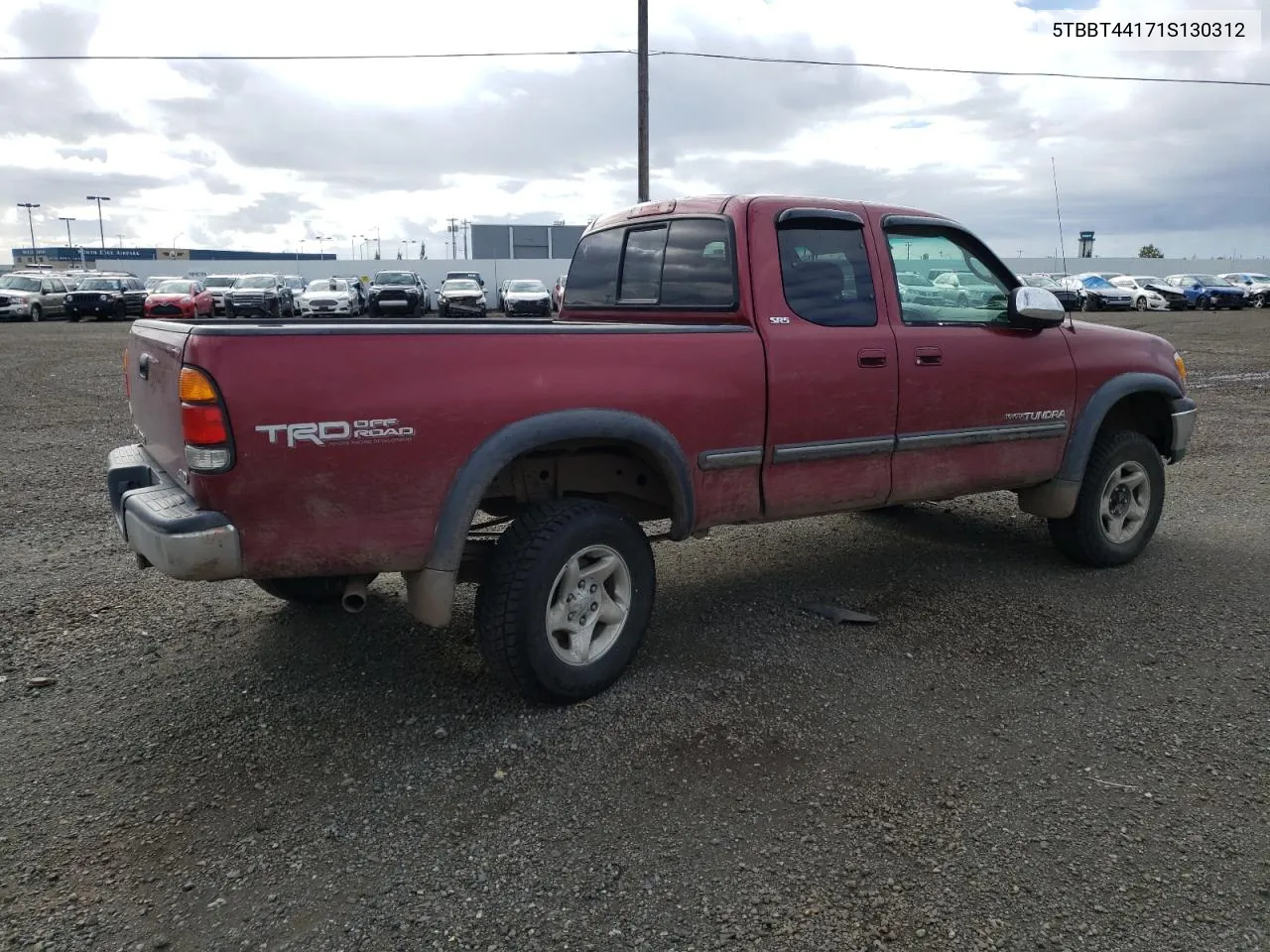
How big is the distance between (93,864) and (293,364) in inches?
61.7

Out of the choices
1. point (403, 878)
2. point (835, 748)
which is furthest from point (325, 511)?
point (835, 748)

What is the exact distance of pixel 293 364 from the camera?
10.1ft

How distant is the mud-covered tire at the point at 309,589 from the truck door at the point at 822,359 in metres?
2.07

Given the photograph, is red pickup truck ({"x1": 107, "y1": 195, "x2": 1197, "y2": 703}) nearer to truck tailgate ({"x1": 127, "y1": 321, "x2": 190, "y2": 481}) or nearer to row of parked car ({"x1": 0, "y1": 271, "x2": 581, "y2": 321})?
truck tailgate ({"x1": 127, "y1": 321, "x2": 190, "y2": 481})

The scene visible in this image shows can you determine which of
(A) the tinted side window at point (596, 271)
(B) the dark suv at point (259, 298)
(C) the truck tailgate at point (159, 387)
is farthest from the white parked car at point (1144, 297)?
(C) the truck tailgate at point (159, 387)

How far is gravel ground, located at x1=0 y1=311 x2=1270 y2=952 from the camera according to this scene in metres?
2.61

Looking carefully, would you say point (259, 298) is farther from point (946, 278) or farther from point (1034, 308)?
point (1034, 308)

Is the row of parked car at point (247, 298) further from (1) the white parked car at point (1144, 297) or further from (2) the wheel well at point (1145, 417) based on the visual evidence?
(2) the wheel well at point (1145, 417)

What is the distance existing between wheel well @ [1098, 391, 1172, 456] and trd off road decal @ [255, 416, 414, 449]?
4217 millimetres

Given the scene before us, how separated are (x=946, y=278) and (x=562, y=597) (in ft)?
8.71

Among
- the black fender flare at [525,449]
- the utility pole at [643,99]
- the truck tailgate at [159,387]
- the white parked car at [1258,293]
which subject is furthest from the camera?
the white parked car at [1258,293]

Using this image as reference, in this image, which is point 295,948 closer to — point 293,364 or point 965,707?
point 293,364

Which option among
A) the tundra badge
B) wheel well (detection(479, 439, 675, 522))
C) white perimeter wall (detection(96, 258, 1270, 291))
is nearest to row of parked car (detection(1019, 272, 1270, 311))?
white perimeter wall (detection(96, 258, 1270, 291))

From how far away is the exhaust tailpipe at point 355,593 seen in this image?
344 centimetres
